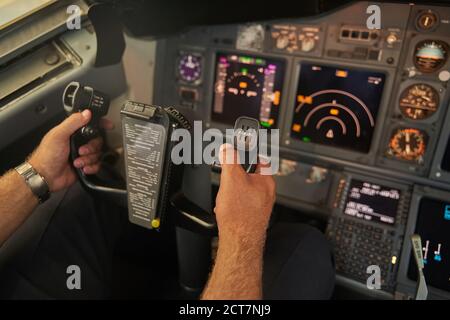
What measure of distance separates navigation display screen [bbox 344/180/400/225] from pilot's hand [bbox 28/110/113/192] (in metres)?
1.14

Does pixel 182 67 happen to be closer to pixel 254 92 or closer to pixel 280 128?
pixel 254 92

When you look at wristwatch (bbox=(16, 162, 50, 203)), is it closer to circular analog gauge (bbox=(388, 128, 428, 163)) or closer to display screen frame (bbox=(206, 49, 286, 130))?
display screen frame (bbox=(206, 49, 286, 130))

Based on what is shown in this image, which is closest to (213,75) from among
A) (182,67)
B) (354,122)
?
(182,67)

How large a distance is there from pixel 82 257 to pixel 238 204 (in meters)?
0.83

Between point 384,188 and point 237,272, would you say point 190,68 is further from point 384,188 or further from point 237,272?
point 237,272

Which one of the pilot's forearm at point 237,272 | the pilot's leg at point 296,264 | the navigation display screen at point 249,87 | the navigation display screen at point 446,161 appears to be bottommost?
the pilot's leg at point 296,264

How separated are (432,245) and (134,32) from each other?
173 cm

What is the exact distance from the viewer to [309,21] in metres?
1.82

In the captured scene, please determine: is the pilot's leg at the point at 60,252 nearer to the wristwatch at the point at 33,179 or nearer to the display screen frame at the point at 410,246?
the wristwatch at the point at 33,179

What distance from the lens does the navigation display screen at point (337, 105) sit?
178 cm

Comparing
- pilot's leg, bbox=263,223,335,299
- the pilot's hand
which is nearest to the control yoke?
the pilot's hand

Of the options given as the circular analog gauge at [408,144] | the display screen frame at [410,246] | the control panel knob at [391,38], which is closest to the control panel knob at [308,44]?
the control panel knob at [391,38]

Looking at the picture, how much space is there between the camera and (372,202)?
184 cm

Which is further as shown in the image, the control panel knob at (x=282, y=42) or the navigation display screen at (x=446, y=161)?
the control panel knob at (x=282, y=42)
